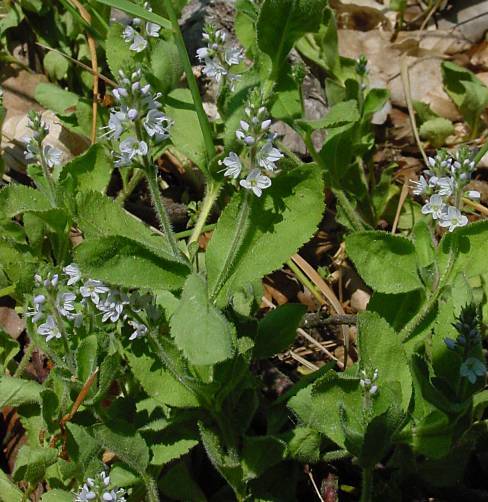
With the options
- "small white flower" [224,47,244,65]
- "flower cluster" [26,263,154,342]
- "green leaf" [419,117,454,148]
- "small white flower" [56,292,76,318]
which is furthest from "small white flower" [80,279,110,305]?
"green leaf" [419,117,454,148]

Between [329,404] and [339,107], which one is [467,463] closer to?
[329,404]

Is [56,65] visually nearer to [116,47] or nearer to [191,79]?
[116,47]

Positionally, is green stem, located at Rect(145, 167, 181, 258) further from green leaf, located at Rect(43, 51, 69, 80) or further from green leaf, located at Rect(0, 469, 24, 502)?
green leaf, located at Rect(43, 51, 69, 80)

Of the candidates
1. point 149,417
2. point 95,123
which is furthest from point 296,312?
point 95,123

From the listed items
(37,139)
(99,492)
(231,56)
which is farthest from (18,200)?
(99,492)

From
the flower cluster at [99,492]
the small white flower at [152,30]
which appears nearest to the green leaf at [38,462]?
the flower cluster at [99,492]

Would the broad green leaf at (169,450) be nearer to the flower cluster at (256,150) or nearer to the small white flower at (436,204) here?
the flower cluster at (256,150)
